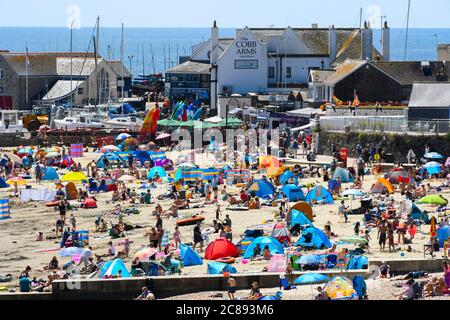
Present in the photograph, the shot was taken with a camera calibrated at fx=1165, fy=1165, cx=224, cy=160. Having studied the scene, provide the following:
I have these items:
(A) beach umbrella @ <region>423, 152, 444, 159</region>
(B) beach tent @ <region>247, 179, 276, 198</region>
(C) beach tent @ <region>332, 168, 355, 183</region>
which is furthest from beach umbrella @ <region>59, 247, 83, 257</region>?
(A) beach umbrella @ <region>423, 152, 444, 159</region>

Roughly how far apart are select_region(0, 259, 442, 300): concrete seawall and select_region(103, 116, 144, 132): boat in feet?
123

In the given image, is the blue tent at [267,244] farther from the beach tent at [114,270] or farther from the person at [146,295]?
the person at [146,295]

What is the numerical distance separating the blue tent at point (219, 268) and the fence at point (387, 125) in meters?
23.5

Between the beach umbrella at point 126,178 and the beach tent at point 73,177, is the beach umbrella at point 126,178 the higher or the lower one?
the lower one

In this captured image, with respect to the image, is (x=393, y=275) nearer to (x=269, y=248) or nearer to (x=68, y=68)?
(x=269, y=248)

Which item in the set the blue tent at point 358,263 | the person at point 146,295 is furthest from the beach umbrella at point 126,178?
the person at point 146,295

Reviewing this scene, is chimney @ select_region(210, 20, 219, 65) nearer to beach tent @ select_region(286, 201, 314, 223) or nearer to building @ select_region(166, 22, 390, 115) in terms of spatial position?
building @ select_region(166, 22, 390, 115)

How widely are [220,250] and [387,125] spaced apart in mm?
22470

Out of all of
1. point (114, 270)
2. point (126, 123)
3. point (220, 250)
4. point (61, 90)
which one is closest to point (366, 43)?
point (126, 123)

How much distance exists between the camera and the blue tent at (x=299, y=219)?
33438 millimetres

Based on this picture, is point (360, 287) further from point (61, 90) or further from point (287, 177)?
point (61, 90)

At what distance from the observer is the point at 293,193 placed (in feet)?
132
